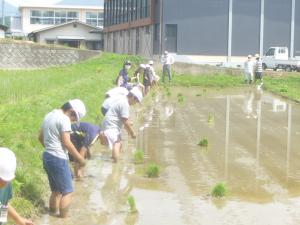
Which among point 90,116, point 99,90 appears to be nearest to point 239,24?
point 99,90

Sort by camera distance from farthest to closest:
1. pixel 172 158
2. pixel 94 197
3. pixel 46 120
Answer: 1. pixel 172 158
2. pixel 94 197
3. pixel 46 120

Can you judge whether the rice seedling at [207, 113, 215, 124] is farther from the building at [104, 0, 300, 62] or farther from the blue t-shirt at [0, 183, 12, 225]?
the building at [104, 0, 300, 62]

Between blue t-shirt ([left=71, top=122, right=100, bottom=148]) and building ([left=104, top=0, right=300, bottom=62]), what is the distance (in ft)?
Answer: 128

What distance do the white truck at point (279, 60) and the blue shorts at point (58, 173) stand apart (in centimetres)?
3725

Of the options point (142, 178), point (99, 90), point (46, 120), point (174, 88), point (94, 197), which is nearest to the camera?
point (46, 120)

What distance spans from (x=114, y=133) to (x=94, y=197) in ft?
Result: 6.48

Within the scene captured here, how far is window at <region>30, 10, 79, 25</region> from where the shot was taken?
278ft

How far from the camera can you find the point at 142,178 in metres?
10.1

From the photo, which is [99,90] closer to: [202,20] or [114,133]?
[114,133]

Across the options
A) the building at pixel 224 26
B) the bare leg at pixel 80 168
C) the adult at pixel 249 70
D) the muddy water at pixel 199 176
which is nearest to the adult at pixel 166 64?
the adult at pixel 249 70

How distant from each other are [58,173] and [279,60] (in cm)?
3848

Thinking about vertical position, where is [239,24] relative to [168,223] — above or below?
above

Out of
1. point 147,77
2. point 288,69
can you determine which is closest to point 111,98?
point 147,77

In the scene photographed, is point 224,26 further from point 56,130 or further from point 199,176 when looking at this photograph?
point 56,130
